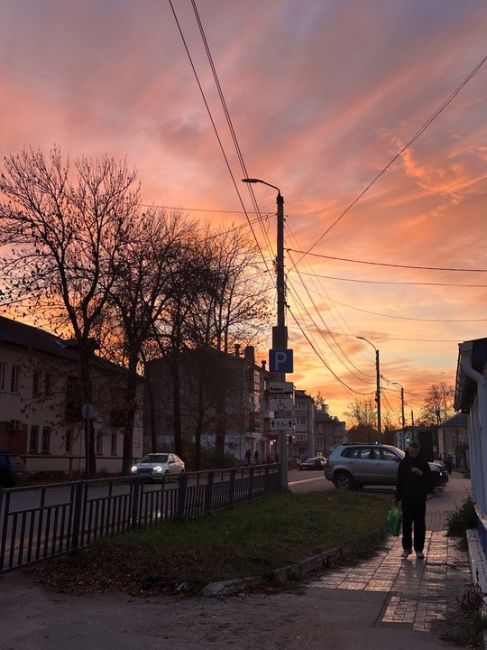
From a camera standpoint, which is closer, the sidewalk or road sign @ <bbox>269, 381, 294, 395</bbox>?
the sidewalk

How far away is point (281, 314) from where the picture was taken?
71.1ft

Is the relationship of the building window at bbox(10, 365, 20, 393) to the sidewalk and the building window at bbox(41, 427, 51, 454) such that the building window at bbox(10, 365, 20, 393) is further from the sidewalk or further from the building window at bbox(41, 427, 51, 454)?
the sidewalk

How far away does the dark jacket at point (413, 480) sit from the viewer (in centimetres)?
1017

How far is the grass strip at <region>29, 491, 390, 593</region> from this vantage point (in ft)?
24.7

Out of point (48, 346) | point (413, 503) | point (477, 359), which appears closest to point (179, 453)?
point (48, 346)

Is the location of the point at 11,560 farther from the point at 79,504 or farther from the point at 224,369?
the point at 224,369

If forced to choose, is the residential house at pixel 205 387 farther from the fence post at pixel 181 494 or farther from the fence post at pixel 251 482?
the fence post at pixel 181 494

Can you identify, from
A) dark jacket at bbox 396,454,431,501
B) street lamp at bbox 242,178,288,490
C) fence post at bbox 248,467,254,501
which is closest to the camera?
dark jacket at bbox 396,454,431,501

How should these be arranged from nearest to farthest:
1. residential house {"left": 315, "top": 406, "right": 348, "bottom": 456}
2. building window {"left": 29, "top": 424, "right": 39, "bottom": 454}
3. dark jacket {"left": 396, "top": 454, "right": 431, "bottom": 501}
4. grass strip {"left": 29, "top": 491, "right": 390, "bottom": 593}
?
grass strip {"left": 29, "top": 491, "right": 390, "bottom": 593} → dark jacket {"left": 396, "top": 454, "right": 431, "bottom": 501} → building window {"left": 29, "top": 424, "right": 39, "bottom": 454} → residential house {"left": 315, "top": 406, "right": 348, "bottom": 456}

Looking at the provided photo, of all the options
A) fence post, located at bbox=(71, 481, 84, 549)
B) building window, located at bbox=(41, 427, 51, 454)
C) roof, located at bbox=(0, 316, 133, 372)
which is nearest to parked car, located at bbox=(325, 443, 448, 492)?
roof, located at bbox=(0, 316, 133, 372)

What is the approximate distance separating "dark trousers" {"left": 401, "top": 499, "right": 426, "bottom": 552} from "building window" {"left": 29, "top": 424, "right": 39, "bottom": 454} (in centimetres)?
3166

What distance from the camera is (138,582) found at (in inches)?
295

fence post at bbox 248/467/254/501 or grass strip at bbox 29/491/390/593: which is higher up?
fence post at bbox 248/467/254/501

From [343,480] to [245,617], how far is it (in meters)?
17.6
